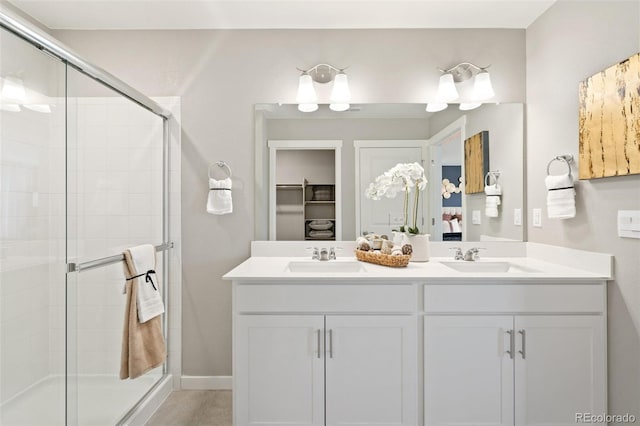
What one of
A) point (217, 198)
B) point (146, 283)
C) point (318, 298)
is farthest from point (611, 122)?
point (146, 283)

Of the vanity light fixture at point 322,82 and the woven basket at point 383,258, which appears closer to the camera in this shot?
the woven basket at point 383,258

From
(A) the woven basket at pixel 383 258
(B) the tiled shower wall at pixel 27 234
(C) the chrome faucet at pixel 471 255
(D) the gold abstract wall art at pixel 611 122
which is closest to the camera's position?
(D) the gold abstract wall art at pixel 611 122

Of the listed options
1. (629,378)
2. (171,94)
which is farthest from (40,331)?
(629,378)

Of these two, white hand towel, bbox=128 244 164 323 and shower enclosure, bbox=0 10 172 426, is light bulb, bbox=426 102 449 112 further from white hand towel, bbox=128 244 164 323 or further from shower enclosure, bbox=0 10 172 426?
white hand towel, bbox=128 244 164 323

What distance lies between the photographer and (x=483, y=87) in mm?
2359

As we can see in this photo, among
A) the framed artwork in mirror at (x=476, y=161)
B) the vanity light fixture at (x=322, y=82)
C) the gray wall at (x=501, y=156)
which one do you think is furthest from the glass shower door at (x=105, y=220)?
the framed artwork in mirror at (x=476, y=161)

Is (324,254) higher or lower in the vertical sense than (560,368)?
higher

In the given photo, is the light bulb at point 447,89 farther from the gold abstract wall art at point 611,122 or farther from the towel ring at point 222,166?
the towel ring at point 222,166

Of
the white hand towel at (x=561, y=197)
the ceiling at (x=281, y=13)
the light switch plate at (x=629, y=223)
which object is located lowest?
the light switch plate at (x=629, y=223)

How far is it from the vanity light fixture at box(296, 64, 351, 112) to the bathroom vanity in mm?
1192

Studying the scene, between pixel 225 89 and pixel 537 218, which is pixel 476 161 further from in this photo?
pixel 225 89

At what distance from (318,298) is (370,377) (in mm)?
448

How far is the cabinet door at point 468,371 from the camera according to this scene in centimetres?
175

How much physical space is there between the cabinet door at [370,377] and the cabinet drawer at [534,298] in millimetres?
362
